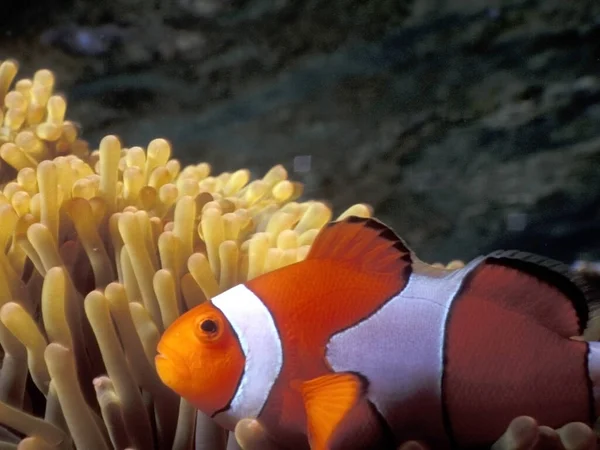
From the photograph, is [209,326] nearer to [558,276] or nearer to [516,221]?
[558,276]

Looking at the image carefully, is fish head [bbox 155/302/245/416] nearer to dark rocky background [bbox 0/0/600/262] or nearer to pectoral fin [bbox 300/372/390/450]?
pectoral fin [bbox 300/372/390/450]

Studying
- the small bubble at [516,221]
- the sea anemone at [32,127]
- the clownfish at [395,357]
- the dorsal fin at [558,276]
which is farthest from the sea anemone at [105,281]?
the small bubble at [516,221]

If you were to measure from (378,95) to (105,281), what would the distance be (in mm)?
1749

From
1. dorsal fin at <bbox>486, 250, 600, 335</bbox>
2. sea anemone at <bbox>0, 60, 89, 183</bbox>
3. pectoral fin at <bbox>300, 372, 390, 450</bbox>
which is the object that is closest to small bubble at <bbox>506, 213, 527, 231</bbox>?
sea anemone at <bbox>0, 60, 89, 183</bbox>

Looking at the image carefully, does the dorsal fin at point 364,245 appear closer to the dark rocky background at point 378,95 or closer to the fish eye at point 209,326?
the fish eye at point 209,326

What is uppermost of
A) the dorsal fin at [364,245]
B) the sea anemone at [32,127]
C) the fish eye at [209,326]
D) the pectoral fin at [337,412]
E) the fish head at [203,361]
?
the sea anemone at [32,127]

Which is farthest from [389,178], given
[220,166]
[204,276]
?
[204,276]

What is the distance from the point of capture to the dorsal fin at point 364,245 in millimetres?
647

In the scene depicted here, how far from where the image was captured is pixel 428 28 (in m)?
2.27

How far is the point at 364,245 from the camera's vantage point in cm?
65

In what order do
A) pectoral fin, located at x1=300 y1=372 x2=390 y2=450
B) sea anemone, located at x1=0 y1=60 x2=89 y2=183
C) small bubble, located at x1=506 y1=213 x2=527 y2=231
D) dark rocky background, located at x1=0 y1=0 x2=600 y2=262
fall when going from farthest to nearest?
1. small bubble, located at x1=506 y1=213 x2=527 y2=231
2. dark rocky background, located at x1=0 y1=0 x2=600 y2=262
3. sea anemone, located at x1=0 y1=60 x2=89 y2=183
4. pectoral fin, located at x1=300 y1=372 x2=390 y2=450

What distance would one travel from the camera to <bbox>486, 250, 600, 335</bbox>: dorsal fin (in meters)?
0.63

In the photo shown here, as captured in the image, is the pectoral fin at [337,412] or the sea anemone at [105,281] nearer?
the pectoral fin at [337,412]

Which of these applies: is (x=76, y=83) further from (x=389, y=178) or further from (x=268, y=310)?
(x=268, y=310)
